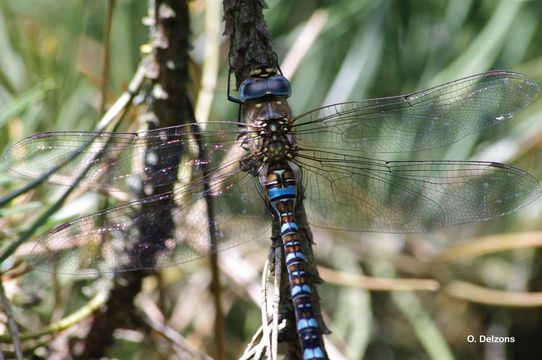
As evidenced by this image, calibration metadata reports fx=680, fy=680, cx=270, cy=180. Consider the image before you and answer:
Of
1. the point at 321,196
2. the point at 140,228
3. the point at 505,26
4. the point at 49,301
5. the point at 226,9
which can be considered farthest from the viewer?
the point at 505,26

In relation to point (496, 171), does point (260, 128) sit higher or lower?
higher

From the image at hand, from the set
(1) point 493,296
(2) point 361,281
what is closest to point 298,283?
(2) point 361,281

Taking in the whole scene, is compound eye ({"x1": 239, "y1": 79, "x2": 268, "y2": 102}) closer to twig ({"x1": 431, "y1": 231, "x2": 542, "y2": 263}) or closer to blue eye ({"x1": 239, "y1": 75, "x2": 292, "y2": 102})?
blue eye ({"x1": 239, "y1": 75, "x2": 292, "y2": 102})

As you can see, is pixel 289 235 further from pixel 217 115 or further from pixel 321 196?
pixel 217 115

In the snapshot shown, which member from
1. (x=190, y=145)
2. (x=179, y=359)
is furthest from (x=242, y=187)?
(x=179, y=359)

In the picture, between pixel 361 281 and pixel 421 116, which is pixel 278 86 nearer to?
pixel 421 116

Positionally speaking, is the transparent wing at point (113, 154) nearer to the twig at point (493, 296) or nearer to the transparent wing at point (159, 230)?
the transparent wing at point (159, 230)
